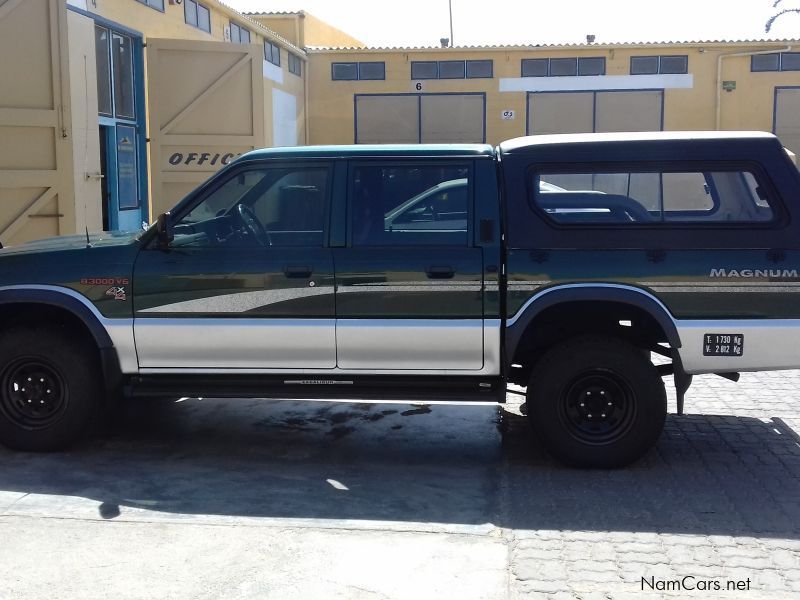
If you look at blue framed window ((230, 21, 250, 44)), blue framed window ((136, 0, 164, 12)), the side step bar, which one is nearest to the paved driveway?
the side step bar

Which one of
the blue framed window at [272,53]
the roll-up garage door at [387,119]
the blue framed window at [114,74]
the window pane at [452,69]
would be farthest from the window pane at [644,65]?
the blue framed window at [114,74]

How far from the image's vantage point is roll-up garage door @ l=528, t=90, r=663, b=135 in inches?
937

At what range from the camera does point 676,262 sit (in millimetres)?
5402

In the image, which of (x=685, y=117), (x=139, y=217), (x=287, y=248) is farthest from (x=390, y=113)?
(x=287, y=248)

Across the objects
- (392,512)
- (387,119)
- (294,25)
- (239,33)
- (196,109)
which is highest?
(294,25)

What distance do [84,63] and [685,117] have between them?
16772mm

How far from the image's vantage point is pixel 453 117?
2444 centimetres

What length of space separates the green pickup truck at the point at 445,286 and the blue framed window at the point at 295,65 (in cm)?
1759

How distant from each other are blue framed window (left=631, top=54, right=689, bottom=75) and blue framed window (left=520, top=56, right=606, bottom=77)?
83 centimetres

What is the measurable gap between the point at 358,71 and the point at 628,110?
274 inches

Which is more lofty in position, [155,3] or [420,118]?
[155,3]

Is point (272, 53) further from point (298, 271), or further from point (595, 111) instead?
point (298, 271)

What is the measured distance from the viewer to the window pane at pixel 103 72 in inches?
459

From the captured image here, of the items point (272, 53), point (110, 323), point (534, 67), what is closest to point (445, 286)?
point (110, 323)
